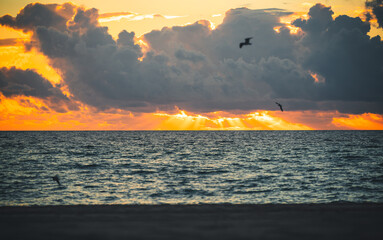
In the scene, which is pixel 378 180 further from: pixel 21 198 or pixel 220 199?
pixel 21 198

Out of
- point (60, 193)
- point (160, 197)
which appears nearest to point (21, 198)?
point (60, 193)

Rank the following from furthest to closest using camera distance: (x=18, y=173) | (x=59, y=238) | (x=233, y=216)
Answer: (x=18, y=173) → (x=233, y=216) → (x=59, y=238)

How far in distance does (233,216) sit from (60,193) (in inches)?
702

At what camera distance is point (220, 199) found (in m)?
27.5

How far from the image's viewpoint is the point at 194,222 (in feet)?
55.0

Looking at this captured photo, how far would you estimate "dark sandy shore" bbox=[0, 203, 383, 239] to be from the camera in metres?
14.5

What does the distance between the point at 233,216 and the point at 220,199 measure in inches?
372

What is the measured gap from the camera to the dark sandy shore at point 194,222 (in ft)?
47.7

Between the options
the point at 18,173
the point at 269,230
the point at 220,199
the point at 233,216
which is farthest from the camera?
the point at 18,173

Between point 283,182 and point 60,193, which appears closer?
point 60,193

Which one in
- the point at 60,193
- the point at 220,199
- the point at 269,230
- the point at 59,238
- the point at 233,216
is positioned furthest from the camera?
the point at 60,193

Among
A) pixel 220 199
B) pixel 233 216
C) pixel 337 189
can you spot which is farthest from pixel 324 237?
pixel 337 189

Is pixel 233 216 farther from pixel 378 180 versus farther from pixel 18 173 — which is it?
pixel 18 173

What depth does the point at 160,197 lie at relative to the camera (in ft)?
94.7
